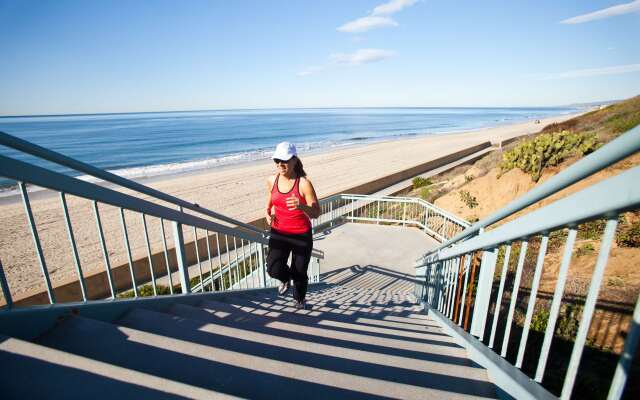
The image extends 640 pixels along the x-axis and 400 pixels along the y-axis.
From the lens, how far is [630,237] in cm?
529

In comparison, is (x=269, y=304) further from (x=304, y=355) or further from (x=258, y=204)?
(x=258, y=204)

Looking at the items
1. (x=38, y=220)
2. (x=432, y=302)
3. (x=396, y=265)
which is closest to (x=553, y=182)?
(x=432, y=302)

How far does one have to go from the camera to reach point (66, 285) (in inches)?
278

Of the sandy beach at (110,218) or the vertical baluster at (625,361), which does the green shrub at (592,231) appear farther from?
the sandy beach at (110,218)

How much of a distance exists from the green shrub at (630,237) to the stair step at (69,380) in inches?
267

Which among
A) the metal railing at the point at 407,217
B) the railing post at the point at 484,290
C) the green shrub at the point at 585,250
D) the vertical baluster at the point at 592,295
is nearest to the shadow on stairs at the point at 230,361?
the railing post at the point at 484,290

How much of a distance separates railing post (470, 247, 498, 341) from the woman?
179cm

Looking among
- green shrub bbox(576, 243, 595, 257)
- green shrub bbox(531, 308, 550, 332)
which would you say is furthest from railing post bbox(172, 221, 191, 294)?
green shrub bbox(576, 243, 595, 257)

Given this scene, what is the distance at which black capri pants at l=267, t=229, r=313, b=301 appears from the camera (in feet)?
11.9

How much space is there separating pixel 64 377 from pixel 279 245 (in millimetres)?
2346

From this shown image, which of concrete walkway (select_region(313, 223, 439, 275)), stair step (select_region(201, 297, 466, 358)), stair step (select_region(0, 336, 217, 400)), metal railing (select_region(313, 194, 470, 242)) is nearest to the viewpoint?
stair step (select_region(0, 336, 217, 400))

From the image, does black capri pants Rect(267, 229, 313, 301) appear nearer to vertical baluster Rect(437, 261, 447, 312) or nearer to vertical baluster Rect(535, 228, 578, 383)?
vertical baluster Rect(437, 261, 447, 312)

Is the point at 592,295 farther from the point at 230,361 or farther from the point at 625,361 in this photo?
the point at 230,361

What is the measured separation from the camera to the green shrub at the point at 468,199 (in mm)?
10805
